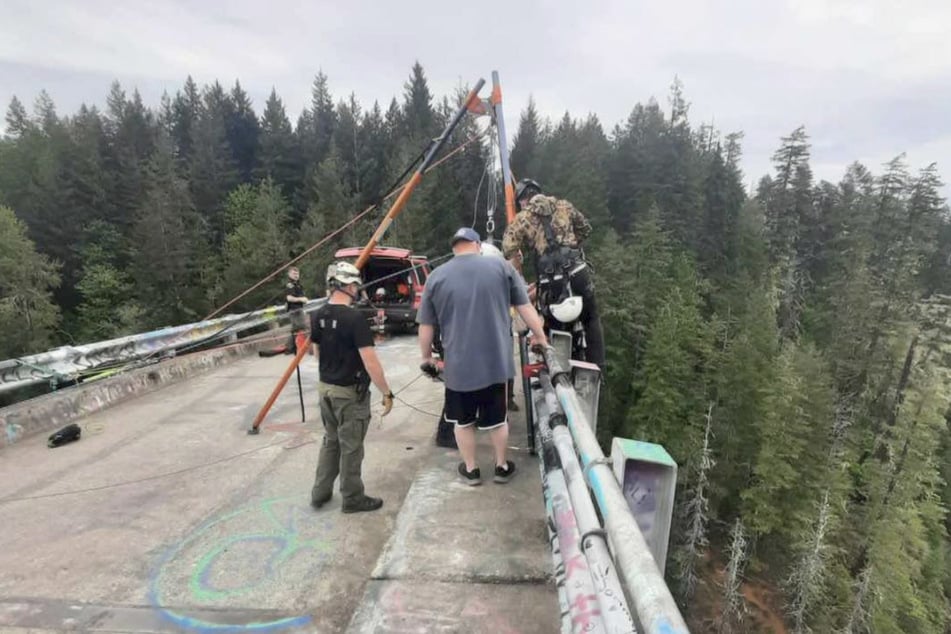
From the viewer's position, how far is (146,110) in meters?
56.7

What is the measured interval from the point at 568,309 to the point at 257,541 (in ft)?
9.80

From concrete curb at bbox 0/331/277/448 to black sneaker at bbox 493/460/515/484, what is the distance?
5.52 metres

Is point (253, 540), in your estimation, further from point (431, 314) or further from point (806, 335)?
point (806, 335)

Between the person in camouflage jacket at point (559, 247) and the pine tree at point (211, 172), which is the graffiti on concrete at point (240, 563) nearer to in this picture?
the person in camouflage jacket at point (559, 247)

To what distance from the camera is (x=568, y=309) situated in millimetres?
4234

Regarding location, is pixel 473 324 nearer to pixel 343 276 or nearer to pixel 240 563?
pixel 343 276

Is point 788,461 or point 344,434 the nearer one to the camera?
point 344,434

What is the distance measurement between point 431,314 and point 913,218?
48.2 meters

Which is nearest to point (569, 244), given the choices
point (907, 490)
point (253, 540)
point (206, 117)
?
point (253, 540)

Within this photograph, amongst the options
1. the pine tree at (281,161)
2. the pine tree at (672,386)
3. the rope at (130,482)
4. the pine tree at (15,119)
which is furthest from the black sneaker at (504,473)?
the pine tree at (15,119)

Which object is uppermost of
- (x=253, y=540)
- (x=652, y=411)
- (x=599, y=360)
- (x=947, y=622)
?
(x=599, y=360)

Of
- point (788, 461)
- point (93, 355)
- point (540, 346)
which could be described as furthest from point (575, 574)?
point (788, 461)

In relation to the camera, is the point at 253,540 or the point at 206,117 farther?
the point at 206,117

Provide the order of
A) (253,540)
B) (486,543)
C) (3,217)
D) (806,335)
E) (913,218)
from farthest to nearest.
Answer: (806,335) → (913,218) → (3,217) → (253,540) → (486,543)
